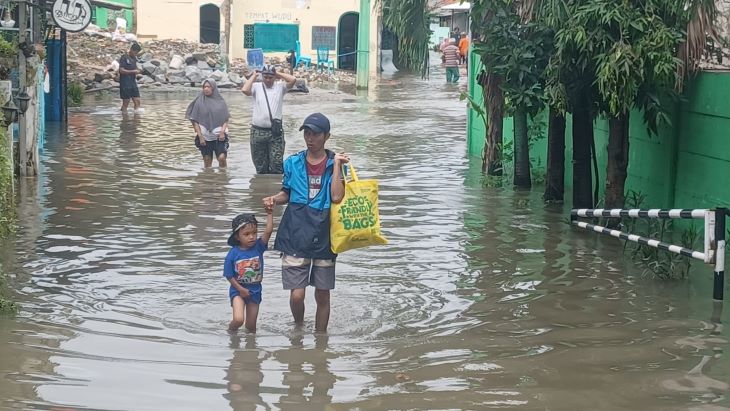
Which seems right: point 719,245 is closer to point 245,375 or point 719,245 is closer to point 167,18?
point 245,375

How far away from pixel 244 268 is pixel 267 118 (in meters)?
7.26

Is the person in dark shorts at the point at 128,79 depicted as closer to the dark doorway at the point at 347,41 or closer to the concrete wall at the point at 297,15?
the concrete wall at the point at 297,15

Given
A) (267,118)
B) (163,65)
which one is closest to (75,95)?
(163,65)

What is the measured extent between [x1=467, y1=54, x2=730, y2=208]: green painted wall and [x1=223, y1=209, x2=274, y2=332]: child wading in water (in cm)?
508

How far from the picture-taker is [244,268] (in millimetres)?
7457

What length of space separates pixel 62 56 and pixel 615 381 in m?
18.7

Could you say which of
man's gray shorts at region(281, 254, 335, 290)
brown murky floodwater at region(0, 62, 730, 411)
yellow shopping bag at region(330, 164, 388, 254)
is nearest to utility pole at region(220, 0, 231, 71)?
brown murky floodwater at region(0, 62, 730, 411)

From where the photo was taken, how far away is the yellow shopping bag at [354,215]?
7273 mm

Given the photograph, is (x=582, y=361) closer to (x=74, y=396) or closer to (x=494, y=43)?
(x=74, y=396)

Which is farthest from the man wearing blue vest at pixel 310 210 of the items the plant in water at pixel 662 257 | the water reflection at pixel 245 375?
the plant in water at pixel 662 257

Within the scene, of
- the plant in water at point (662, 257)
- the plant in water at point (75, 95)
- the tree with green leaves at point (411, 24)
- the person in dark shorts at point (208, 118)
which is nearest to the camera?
the plant in water at point (662, 257)

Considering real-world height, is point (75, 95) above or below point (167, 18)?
below

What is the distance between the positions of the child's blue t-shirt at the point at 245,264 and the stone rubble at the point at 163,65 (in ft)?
88.4

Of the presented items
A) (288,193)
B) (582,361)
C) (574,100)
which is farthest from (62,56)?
(582,361)
